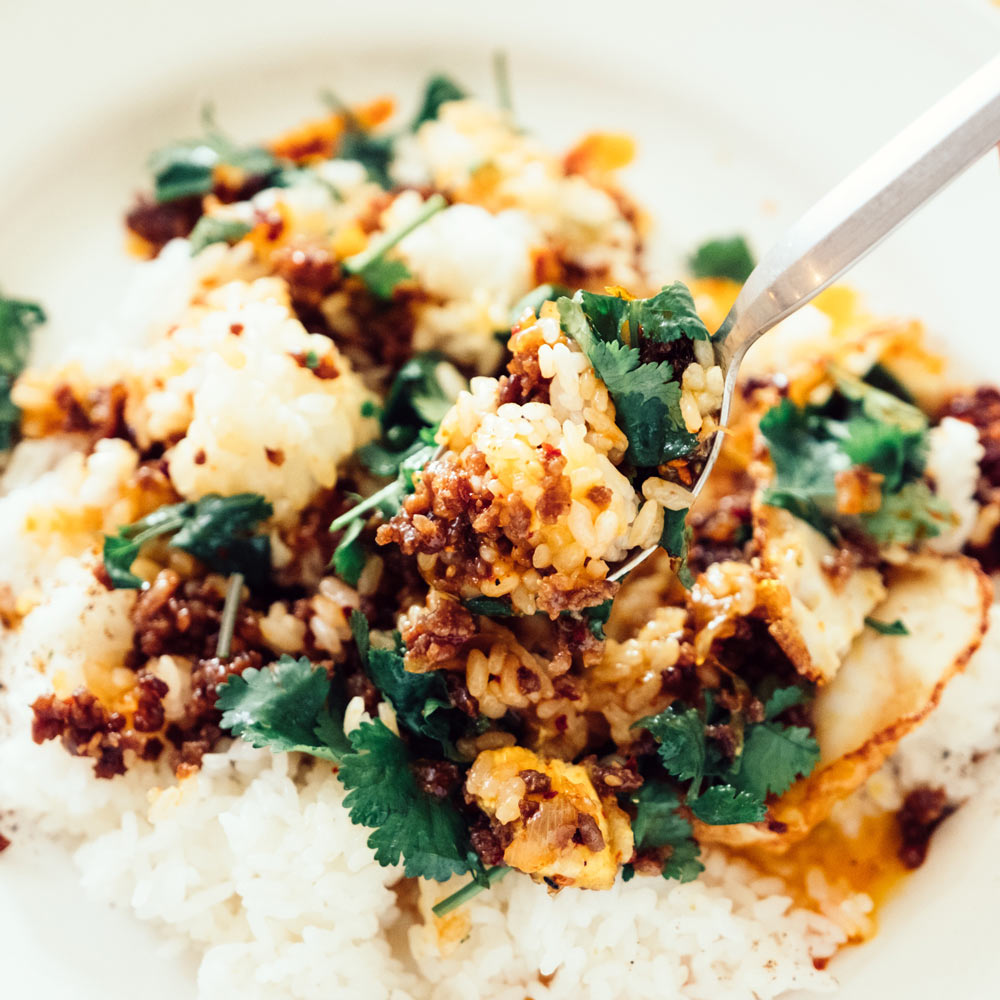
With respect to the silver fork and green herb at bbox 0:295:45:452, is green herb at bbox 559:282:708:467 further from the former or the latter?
green herb at bbox 0:295:45:452

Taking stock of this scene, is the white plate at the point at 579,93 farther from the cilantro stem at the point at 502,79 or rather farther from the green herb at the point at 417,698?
the green herb at the point at 417,698

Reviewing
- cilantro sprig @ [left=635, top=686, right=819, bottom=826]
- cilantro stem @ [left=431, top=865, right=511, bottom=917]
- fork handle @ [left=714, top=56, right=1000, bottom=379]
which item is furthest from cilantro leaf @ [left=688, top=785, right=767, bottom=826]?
fork handle @ [left=714, top=56, right=1000, bottom=379]

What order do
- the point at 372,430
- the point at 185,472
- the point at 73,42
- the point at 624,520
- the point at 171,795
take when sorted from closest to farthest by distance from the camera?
the point at 624,520, the point at 171,795, the point at 185,472, the point at 372,430, the point at 73,42

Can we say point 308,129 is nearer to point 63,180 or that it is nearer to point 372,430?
point 63,180

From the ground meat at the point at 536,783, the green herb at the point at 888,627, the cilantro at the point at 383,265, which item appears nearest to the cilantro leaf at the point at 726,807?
the ground meat at the point at 536,783

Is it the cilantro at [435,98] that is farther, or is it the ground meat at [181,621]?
the cilantro at [435,98]

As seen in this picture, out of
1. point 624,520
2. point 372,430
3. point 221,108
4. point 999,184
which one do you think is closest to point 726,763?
point 624,520

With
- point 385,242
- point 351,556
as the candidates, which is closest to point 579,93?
point 385,242
